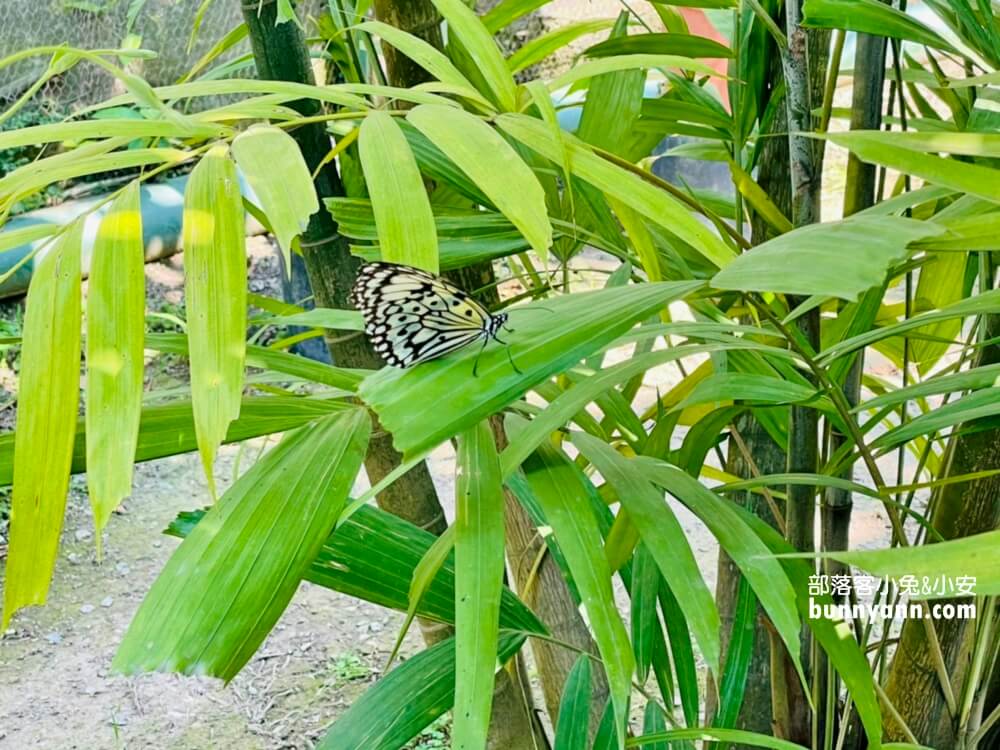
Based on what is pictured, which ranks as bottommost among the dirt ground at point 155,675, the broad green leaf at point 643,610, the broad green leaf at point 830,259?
the dirt ground at point 155,675

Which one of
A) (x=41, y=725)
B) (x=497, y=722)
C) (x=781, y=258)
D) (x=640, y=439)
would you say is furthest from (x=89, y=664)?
(x=781, y=258)

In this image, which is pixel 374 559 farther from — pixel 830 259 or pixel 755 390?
pixel 830 259

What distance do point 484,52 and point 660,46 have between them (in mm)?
272

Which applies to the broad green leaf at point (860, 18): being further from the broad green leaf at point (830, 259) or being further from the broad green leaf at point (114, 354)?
the broad green leaf at point (114, 354)

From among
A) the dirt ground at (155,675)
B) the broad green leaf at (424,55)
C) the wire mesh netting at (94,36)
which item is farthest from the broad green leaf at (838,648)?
the wire mesh netting at (94,36)

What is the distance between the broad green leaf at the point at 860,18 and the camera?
42cm

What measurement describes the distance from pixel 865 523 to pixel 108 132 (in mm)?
1801

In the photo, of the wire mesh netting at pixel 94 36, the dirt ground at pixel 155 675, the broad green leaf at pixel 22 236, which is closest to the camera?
the broad green leaf at pixel 22 236

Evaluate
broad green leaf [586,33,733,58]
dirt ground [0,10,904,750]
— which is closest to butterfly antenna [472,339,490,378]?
broad green leaf [586,33,733,58]

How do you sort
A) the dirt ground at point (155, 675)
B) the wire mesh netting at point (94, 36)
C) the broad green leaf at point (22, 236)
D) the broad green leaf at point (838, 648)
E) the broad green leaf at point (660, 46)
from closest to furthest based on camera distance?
the broad green leaf at point (22, 236) → the broad green leaf at point (838, 648) → the broad green leaf at point (660, 46) → the dirt ground at point (155, 675) → the wire mesh netting at point (94, 36)

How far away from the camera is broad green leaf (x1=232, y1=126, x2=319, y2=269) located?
0.32m

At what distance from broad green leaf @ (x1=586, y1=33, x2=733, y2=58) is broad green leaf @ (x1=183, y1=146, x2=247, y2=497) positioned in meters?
0.37

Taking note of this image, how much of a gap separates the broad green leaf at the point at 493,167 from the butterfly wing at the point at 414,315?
45mm

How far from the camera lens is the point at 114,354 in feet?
1.07
